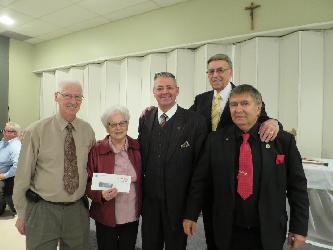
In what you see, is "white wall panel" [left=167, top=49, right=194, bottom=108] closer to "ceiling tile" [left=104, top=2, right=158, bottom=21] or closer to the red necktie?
"ceiling tile" [left=104, top=2, right=158, bottom=21]

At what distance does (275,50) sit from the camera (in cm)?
364

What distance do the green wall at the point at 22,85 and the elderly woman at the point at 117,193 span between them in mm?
5302

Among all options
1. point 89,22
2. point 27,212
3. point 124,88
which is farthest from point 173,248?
point 89,22

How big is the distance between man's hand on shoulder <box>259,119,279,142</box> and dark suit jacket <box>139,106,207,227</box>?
0.38 m

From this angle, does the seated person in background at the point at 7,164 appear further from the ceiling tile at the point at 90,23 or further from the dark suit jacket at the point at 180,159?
the dark suit jacket at the point at 180,159

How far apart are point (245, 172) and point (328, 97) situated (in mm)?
2339

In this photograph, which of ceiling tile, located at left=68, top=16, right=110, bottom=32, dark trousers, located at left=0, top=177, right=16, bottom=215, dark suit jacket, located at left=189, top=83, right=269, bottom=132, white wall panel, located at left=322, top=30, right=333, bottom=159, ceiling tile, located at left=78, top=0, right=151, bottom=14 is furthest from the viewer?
ceiling tile, located at left=68, top=16, right=110, bottom=32

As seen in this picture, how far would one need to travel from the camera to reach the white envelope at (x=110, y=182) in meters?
1.74

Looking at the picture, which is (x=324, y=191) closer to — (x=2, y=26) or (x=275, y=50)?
(x=275, y=50)

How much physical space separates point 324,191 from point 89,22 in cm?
461

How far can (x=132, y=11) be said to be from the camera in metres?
4.71

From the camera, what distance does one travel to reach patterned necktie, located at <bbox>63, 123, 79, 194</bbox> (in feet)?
5.80

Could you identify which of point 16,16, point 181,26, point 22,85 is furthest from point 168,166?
point 22,85

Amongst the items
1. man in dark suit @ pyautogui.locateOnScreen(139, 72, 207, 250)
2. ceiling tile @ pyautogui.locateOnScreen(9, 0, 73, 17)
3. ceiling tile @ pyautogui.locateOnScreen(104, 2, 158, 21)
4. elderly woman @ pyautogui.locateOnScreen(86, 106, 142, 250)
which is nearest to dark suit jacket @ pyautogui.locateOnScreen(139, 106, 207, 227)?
man in dark suit @ pyautogui.locateOnScreen(139, 72, 207, 250)
